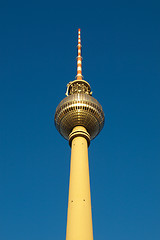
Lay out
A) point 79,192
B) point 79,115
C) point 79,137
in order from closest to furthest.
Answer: point 79,192
point 79,137
point 79,115

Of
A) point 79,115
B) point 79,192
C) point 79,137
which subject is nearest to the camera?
point 79,192

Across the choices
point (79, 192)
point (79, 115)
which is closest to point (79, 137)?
point (79, 115)

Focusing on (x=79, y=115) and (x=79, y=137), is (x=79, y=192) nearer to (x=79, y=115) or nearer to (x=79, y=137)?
(x=79, y=137)

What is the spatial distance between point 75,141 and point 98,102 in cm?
794

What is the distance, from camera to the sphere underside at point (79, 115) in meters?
38.3

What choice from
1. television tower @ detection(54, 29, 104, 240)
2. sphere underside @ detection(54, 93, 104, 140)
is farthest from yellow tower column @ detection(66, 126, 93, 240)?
sphere underside @ detection(54, 93, 104, 140)

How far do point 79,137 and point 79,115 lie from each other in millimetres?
3303

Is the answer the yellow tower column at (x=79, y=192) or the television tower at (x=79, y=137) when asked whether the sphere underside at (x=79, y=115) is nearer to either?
the television tower at (x=79, y=137)

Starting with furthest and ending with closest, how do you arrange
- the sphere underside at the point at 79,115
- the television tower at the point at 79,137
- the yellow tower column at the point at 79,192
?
1. the sphere underside at the point at 79,115
2. the television tower at the point at 79,137
3. the yellow tower column at the point at 79,192

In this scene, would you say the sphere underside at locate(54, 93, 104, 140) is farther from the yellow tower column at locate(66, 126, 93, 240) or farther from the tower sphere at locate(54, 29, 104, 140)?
the yellow tower column at locate(66, 126, 93, 240)

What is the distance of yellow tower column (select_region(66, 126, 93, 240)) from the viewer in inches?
1090

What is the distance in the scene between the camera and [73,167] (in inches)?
1302

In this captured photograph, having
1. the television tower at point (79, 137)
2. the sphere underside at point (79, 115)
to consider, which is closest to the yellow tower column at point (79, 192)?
the television tower at point (79, 137)

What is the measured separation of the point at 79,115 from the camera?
38.3m
